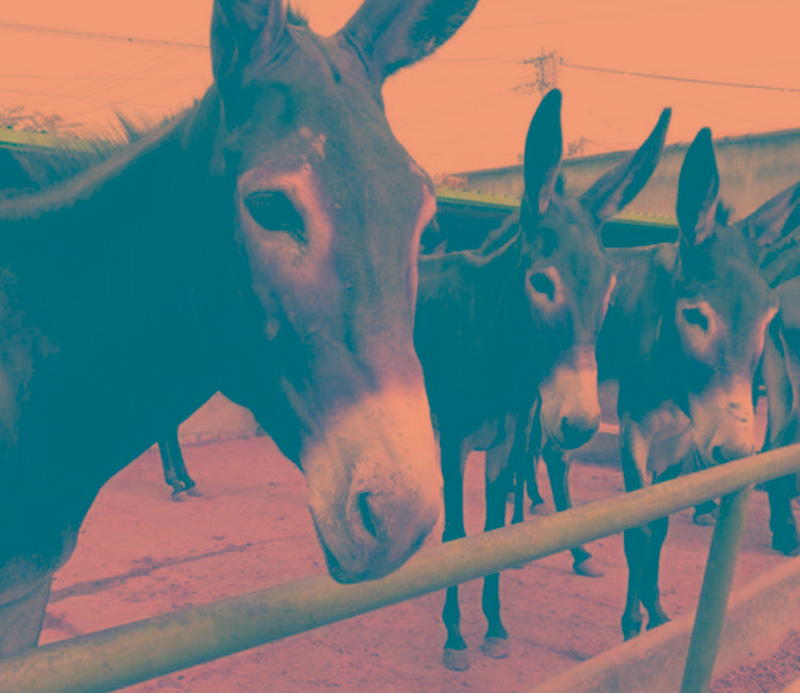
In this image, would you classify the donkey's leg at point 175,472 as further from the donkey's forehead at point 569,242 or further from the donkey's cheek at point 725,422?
the donkey's cheek at point 725,422

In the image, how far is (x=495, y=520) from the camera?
12.0 feet

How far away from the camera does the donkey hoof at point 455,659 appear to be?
10.9ft

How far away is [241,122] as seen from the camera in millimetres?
1255

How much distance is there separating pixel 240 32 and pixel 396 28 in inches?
15.7

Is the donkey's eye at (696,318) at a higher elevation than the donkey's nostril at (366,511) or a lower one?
lower

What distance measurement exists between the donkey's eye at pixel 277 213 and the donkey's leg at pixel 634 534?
2726 mm

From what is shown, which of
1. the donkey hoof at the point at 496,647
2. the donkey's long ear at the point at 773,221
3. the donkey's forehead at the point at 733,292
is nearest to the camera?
the donkey's forehead at the point at 733,292

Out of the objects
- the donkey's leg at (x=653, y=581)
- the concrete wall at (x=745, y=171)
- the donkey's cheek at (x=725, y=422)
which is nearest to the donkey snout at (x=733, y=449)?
the donkey's cheek at (x=725, y=422)

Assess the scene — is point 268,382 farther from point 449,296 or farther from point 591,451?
point 591,451

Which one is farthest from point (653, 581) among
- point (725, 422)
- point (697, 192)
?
point (697, 192)

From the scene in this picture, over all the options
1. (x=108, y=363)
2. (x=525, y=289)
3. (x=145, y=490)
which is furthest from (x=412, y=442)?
(x=145, y=490)

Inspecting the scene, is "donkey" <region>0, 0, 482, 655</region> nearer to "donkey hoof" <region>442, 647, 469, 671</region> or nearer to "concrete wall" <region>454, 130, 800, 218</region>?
"donkey hoof" <region>442, 647, 469, 671</region>

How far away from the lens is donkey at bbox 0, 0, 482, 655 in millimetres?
1084

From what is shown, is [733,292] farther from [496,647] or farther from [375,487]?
[375,487]
